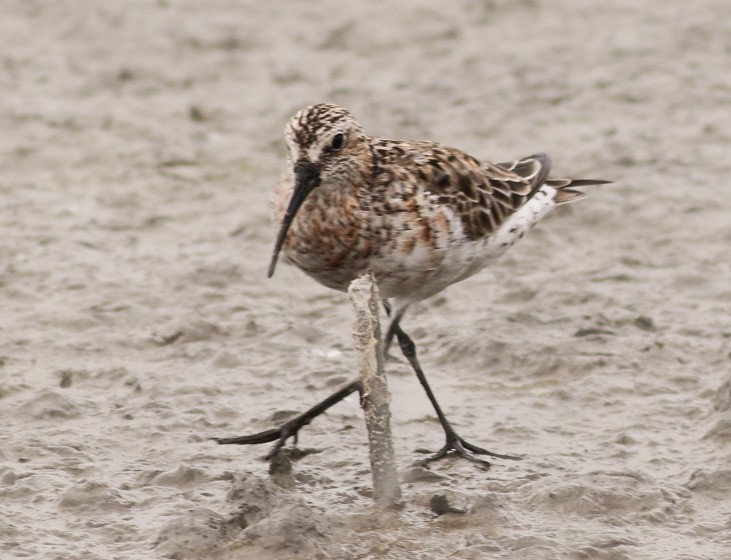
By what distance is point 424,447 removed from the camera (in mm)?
7594

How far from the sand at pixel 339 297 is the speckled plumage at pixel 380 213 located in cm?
100

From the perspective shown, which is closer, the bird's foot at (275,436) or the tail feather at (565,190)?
the bird's foot at (275,436)

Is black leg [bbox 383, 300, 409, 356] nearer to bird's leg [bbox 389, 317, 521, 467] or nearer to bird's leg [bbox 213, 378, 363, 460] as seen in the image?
bird's leg [bbox 389, 317, 521, 467]

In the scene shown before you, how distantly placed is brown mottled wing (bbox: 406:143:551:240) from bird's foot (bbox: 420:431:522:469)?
1.06 m

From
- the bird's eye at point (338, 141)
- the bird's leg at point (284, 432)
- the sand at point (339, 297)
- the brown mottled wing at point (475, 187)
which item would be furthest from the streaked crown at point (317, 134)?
the sand at point (339, 297)

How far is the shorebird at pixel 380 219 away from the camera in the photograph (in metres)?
6.96

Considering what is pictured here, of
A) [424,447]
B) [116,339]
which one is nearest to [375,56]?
[116,339]

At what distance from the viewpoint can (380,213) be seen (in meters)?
7.05

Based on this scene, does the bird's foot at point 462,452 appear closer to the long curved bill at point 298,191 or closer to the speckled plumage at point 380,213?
the speckled plumage at point 380,213

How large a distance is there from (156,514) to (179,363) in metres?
1.81

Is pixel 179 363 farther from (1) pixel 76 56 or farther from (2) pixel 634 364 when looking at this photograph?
(1) pixel 76 56

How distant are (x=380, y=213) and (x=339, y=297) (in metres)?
2.25

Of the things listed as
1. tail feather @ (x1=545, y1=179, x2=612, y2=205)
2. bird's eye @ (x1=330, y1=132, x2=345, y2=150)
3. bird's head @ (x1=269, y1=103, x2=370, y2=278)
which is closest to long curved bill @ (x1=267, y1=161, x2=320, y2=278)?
bird's head @ (x1=269, y1=103, x2=370, y2=278)

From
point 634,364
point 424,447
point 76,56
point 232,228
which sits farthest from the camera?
point 76,56
